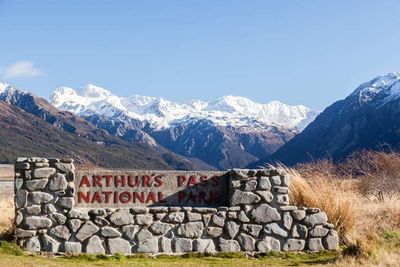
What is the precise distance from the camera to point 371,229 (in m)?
12.5

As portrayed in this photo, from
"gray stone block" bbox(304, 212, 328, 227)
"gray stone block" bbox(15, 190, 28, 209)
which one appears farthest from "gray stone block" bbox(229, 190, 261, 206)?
"gray stone block" bbox(15, 190, 28, 209)

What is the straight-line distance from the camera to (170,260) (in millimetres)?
10773

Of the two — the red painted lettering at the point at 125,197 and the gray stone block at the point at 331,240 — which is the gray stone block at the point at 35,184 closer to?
the red painted lettering at the point at 125,197

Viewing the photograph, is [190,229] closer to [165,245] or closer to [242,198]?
[165,245]

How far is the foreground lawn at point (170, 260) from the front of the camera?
1014 centimetres

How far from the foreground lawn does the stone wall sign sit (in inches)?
44.6

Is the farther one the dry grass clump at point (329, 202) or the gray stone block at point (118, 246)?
the dry grass clump at point (329, 202)

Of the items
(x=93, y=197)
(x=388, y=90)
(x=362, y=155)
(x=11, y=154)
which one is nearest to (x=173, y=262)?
(x=93, y=197)

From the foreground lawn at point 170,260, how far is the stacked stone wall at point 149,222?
265mm

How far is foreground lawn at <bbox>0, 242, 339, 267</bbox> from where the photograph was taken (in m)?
10.1

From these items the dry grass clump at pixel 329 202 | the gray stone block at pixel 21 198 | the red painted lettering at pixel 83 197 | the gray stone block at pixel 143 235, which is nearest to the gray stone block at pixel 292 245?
the dry grass clump at pixel 329 202

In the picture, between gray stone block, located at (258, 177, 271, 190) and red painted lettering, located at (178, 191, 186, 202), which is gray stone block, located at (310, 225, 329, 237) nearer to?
gray stone block, located at (258, 177, 271, 190)

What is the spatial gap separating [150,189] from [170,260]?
1574mm

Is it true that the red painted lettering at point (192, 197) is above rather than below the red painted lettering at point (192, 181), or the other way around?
below
